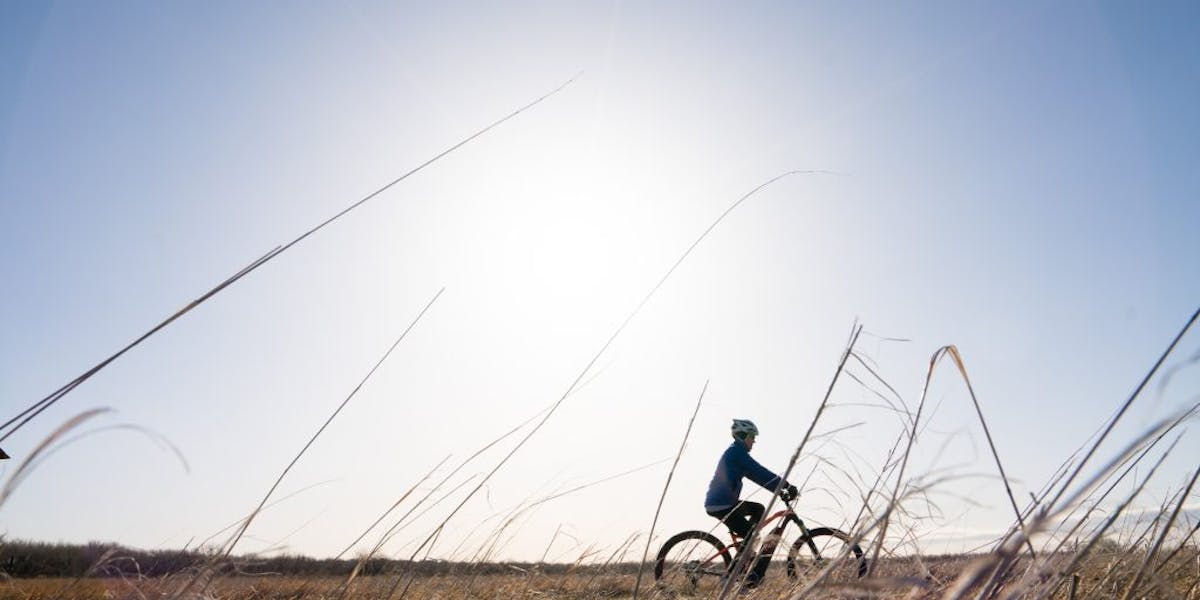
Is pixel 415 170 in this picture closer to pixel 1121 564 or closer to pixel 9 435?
pixel 9 435

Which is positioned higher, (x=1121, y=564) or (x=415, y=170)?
(x=415, y=170)

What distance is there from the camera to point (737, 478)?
696 centimetres

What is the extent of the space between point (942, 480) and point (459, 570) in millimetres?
2355

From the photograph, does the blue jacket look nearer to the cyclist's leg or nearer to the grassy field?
the cyclist's leg

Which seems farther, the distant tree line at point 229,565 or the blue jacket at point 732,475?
the blue jacket at point 732,475

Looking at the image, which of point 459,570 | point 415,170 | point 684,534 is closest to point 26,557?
point 684,534

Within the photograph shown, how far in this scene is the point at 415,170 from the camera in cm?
129

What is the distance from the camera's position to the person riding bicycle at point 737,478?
688cm

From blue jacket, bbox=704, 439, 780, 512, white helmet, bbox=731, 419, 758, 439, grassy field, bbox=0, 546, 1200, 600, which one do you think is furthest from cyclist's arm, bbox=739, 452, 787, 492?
grassy field, bbox=0, 546, 1200, 600

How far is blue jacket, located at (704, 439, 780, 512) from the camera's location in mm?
6860

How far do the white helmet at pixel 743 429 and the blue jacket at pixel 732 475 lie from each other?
0.07 meters

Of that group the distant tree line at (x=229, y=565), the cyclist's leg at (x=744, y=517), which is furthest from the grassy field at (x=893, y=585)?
the cyclist's leg at (x=744, y=517)

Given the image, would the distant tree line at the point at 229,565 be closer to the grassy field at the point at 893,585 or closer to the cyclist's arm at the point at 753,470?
the grassy field at the point at 893,585

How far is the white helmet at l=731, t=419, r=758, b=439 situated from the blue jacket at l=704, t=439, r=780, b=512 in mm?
68
